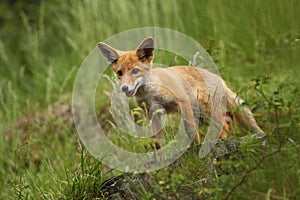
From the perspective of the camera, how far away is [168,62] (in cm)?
526

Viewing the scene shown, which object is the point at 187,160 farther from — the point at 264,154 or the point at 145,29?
Result: the point at 145,29

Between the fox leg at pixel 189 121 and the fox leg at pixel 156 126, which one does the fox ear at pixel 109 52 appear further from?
the fox leg at pixel 189 121

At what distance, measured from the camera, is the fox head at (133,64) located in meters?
3.91

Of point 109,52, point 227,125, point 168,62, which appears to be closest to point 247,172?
point 227,125

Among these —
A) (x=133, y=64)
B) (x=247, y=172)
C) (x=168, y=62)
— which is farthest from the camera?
(x=168, y=62)

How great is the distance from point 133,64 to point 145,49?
0.41 ft

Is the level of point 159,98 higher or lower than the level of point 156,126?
higher

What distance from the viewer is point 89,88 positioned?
667 centimetres

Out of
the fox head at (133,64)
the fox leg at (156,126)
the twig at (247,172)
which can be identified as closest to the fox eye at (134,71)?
the fox head at (133,64)

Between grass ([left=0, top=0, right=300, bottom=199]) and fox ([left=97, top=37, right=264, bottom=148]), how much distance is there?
0.23 meters

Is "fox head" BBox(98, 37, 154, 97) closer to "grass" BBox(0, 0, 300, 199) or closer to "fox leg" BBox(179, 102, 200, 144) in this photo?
"fox leg" BBox(179, 102, 200, 144)

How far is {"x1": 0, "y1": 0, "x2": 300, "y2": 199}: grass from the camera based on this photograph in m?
3.24

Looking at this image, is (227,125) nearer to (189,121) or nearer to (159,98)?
(189,121)

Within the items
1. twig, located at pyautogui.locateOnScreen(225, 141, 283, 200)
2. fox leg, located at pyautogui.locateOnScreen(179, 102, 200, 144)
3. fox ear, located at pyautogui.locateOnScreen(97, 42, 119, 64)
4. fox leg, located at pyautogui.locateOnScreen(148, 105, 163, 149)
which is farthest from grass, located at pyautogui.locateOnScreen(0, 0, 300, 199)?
fox ear, located at pyautogui.locateOnScreen(97, 42, 119, 64)
